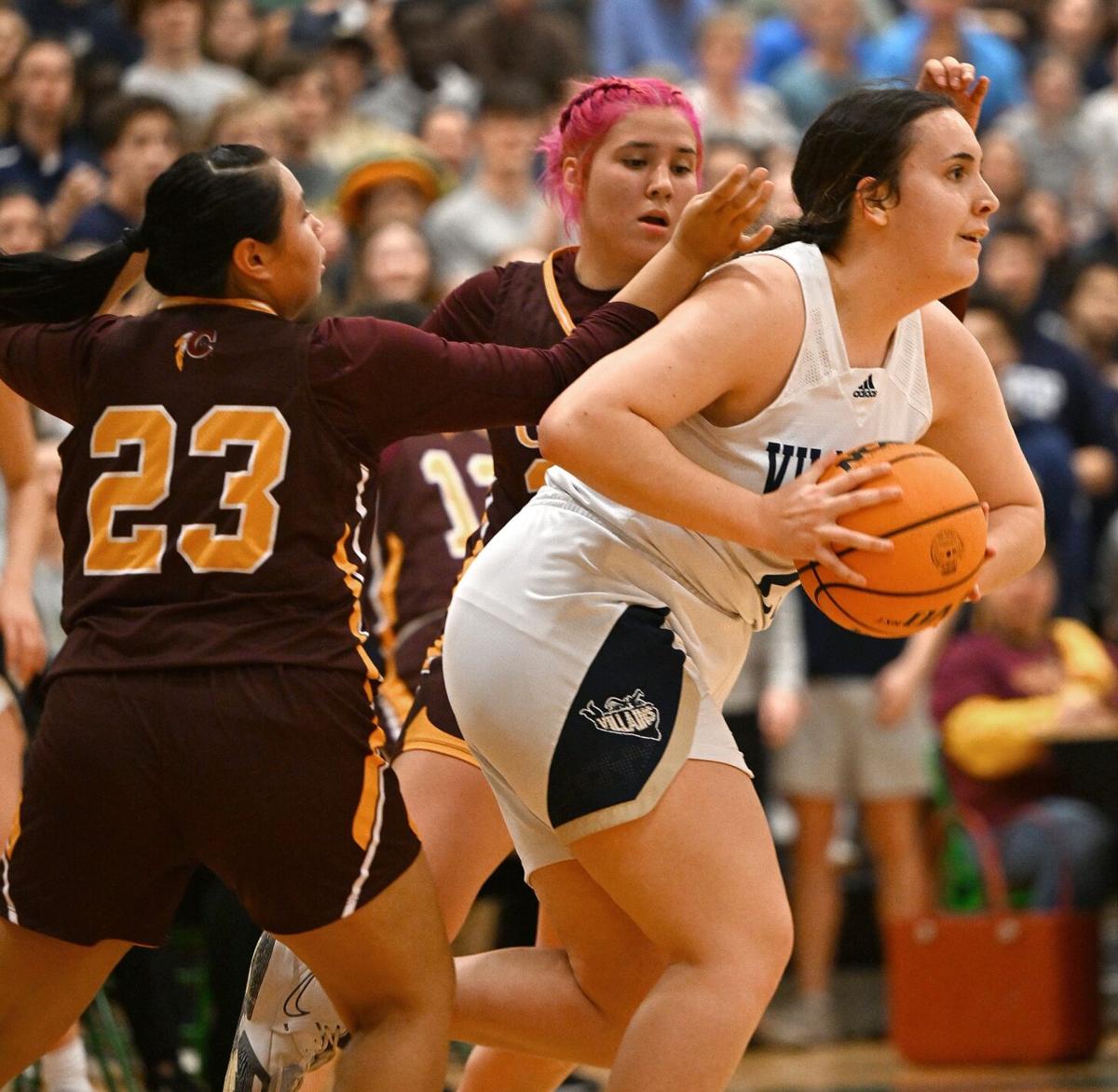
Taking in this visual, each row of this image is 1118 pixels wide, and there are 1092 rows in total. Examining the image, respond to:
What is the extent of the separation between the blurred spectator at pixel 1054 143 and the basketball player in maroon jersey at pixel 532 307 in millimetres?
7538

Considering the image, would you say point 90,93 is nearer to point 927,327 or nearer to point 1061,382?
point 1061,382

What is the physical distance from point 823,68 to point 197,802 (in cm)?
891

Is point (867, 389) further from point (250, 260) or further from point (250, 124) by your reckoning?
point (250, 124)

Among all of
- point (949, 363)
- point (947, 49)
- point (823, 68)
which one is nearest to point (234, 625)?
point (949, 363)

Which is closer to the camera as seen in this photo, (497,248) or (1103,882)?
(1103,882)

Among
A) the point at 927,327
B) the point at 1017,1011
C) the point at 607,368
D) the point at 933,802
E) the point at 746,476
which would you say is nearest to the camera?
the point at 607,368

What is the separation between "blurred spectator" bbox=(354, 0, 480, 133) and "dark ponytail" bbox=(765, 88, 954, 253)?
739 centimetres

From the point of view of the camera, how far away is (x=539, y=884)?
3.72 meters

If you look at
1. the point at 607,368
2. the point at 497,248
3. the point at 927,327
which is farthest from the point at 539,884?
the point at 497,248

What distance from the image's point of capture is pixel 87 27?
10156 mm

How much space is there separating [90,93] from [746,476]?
6978 millimetres

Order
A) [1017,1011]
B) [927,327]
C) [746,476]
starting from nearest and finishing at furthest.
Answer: [746,476], [927,327], [1017,1011]

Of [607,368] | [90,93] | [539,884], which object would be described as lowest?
[539,884]

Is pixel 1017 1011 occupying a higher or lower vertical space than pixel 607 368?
lower
